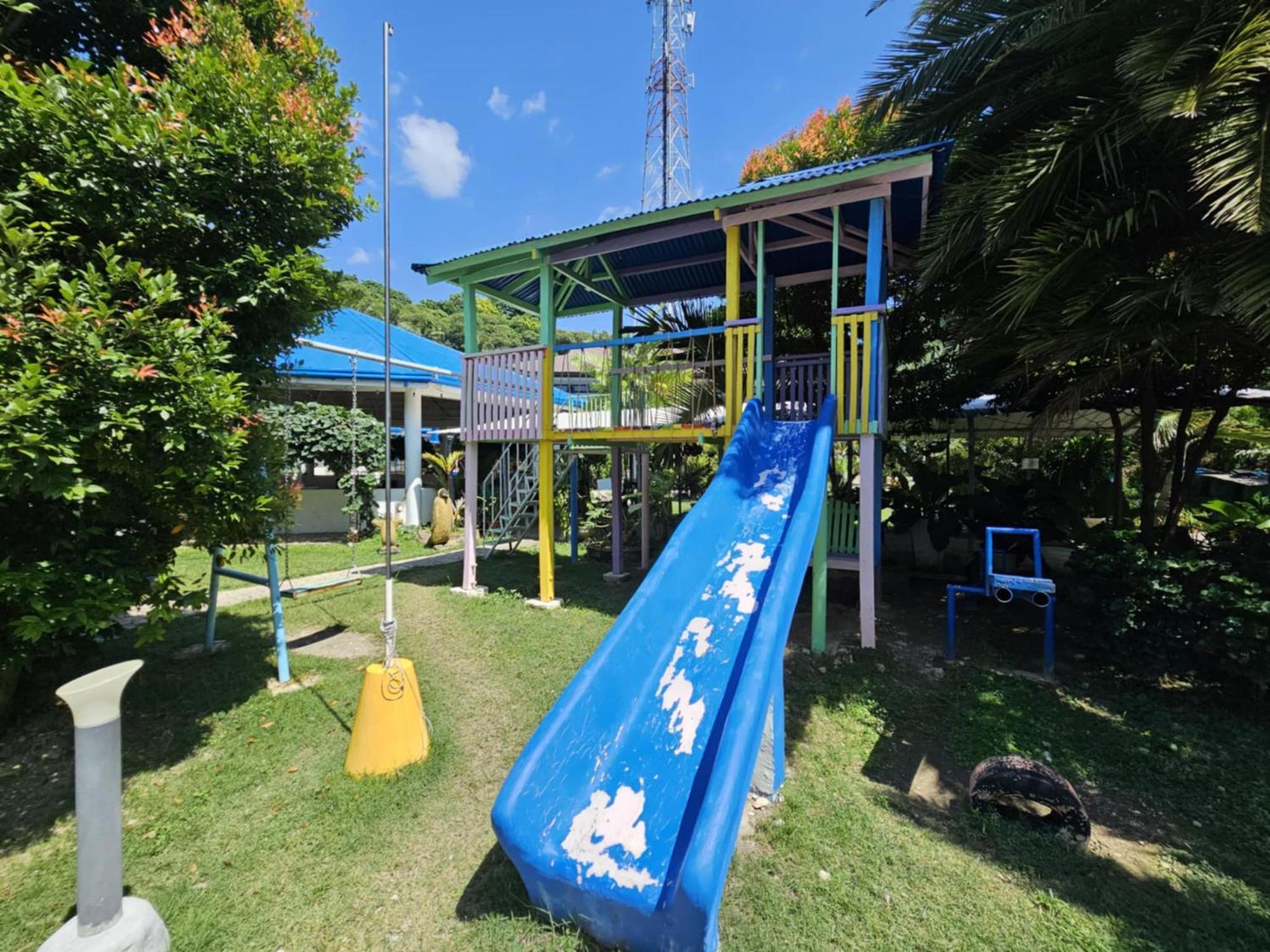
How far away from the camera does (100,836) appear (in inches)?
73.7

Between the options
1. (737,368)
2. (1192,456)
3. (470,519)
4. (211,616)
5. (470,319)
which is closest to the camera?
(211,616)

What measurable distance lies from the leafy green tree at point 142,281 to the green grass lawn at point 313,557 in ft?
16.3

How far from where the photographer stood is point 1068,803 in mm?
2908

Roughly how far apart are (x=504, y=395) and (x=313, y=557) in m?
5.62

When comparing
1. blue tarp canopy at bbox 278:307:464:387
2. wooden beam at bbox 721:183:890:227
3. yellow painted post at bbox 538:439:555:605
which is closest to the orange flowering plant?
wooden beam at bbox 721:183:890:227

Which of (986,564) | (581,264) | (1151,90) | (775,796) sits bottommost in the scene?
(775,796)

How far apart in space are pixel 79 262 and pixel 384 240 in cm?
176

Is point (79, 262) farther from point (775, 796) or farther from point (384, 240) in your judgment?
point (775, 796)

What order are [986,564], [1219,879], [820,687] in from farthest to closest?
[986,564], [820,687], [1219,879]

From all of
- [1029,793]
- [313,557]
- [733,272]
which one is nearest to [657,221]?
[733,272]

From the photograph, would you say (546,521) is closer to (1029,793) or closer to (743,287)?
(743,287)

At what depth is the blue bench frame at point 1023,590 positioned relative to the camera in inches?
190

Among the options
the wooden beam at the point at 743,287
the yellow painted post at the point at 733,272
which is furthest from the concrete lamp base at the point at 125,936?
the wooden beam at the point at 743,287

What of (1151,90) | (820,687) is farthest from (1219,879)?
(1151,90)
